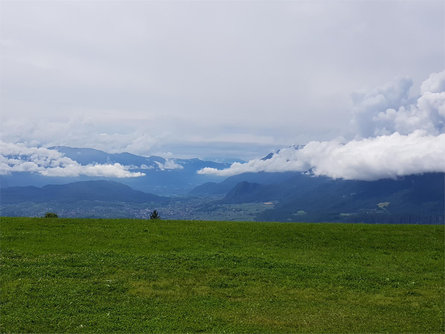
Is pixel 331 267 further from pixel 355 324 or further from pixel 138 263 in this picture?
pixel 138 263

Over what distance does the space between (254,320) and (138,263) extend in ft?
38.9

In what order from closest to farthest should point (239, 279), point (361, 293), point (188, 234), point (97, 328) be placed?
point (97, 328)
point (361, 293)
point (239, 279)
point (188, 234)

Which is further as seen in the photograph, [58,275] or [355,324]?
[58,275]

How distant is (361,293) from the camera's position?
74.1ft

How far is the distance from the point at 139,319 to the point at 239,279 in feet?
27.8

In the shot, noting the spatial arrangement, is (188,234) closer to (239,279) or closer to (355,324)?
(239,279)

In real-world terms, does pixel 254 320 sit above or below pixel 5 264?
below

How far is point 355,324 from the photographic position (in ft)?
59.0

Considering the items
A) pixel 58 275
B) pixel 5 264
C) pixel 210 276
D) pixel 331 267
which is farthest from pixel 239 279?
pixel 5 264

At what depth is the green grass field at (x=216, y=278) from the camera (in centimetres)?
1803

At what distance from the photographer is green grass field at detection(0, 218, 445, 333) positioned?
18.0m

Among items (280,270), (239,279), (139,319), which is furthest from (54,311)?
(280,270)

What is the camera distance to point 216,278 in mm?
Answer: 24234

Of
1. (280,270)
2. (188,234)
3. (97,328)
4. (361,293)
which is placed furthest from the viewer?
(188,234)
